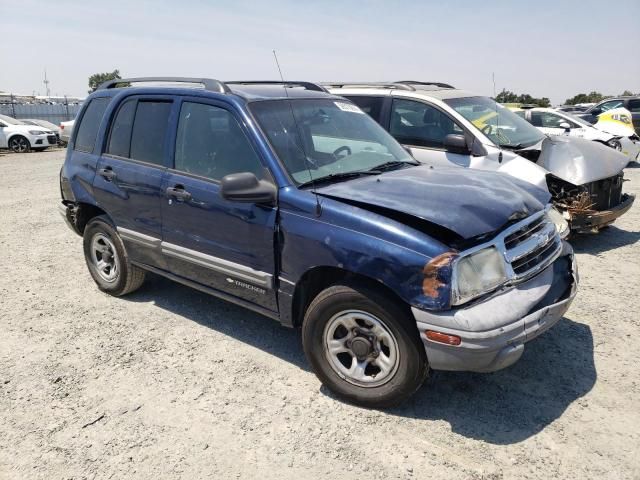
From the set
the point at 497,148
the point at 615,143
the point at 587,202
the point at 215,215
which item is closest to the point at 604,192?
the point at 587,202

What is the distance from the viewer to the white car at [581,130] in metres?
12.4

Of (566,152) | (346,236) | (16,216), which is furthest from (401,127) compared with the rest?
(16,216)

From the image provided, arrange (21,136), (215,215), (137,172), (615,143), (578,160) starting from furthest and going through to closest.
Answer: (21,136) < (615,143) < (578,160) < (137,172) < (215,215)

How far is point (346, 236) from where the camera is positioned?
303 centimetres

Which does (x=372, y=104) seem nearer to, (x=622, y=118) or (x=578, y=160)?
(x=578, y=160)

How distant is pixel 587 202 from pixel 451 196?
358cm

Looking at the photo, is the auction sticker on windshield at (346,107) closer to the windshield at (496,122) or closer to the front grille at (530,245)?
the front grille at (530,245)

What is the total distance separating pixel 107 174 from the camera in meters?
4.52

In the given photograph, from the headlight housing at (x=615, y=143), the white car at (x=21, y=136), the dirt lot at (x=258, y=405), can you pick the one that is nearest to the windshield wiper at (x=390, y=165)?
the dirt lot at (x=258, y=405)

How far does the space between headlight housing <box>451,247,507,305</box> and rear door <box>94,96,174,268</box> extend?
7.94ft

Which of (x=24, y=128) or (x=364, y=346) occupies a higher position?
(x=24, y=128)

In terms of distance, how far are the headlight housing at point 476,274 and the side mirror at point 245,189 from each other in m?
1.27

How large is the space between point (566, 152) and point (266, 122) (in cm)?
423

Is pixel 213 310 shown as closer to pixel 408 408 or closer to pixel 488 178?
pixel 408 408
